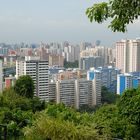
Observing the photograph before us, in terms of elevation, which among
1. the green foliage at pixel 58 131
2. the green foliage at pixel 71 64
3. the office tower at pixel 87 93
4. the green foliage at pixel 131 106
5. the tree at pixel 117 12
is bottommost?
the office tower at pixel 87 93

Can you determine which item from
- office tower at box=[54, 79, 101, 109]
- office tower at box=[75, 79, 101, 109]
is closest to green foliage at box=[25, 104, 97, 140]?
office tower at box=[54, 79, 101, 109]

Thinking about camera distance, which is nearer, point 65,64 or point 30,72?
point 30,72

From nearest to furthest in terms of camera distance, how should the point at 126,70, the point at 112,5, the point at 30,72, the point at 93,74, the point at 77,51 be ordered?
the point at 112,5 → the point at 30,72 → the point at 93,74 → the point at 126,70 → the point at 77,51

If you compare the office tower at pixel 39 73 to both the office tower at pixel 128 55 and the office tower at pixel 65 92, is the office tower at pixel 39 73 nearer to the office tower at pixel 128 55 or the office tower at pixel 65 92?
the office tower at pixel 65 92

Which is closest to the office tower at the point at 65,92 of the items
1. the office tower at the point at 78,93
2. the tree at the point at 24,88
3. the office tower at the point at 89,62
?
the office tower at the point at 78,93

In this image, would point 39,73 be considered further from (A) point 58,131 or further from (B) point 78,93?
(A) point 58,131

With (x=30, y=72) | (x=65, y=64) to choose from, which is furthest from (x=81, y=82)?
(x=65, y=64)

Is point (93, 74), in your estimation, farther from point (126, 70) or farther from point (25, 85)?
point (25, 85)
